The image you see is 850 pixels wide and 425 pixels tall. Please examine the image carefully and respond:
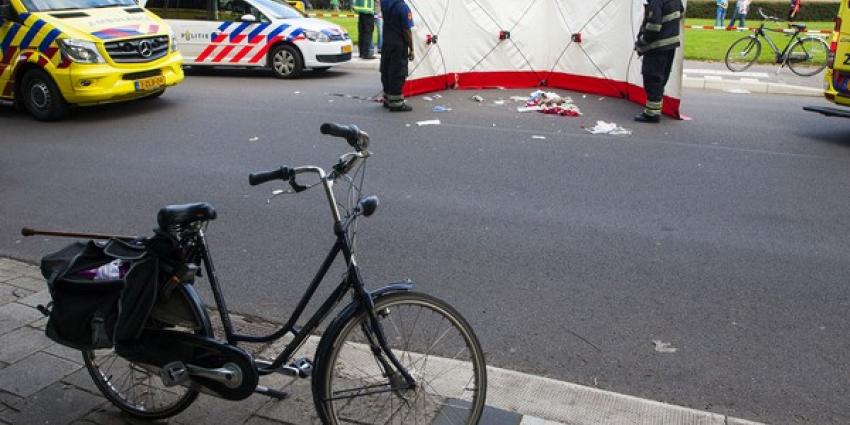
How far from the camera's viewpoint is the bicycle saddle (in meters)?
2.96

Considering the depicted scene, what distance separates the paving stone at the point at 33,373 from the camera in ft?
11.8

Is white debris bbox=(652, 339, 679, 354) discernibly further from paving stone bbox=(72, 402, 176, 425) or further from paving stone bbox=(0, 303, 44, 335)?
paving stone bbox=(0, 303, 44, 335)

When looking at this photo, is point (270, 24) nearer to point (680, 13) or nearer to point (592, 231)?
point (680, 13)

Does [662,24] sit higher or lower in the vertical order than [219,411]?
higher

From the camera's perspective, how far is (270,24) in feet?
46.4

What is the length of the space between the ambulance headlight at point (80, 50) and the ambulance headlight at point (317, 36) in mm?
4865

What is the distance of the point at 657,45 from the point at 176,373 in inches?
346

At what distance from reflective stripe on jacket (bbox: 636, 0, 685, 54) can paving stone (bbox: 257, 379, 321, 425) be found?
27.0 feet

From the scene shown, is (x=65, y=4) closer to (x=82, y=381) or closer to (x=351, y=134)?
(x=82, y=381)

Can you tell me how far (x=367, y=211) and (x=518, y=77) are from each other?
1119 centimetres

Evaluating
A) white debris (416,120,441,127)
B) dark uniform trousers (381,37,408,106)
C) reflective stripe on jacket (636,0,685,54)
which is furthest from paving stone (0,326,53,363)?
reflective stripe on jacket (636,0,685,54)

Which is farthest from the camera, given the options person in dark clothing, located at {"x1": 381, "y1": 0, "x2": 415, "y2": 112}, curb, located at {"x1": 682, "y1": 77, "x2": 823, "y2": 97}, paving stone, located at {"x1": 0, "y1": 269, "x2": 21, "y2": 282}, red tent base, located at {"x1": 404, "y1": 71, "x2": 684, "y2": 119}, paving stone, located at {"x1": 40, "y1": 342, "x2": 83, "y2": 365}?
curb, located at {"x1": 682, "y1": 77, "x2": 823, "y2": 97}

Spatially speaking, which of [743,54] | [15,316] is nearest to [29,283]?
[15,316]

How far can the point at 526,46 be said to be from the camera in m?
13.4
